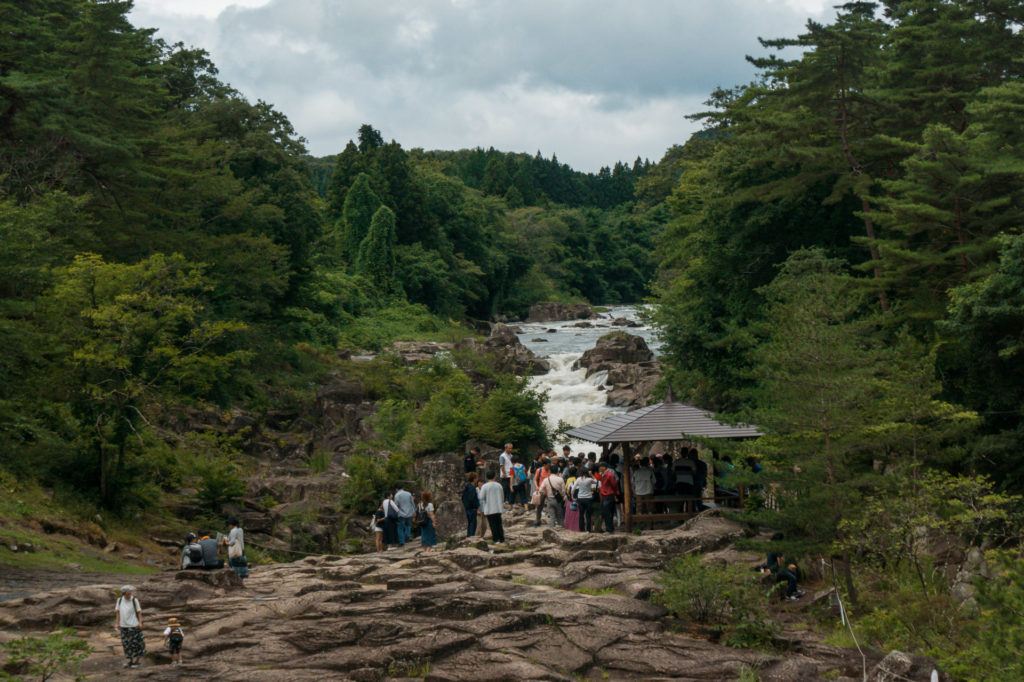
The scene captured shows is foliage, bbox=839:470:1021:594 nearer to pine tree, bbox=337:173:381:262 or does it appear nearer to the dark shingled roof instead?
the dark shingled roof

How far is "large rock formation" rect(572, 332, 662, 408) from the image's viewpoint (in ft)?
146

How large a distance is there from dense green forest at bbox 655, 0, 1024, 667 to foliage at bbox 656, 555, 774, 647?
69.9 inches

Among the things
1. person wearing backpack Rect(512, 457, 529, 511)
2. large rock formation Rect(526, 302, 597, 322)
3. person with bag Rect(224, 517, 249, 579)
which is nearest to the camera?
person with bag Rect(224, 517, 249, 579)

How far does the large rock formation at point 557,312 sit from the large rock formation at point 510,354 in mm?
26269

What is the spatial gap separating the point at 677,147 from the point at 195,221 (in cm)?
5039

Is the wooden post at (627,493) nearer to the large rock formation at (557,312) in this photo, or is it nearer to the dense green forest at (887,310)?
the dense green forest at (887,310)

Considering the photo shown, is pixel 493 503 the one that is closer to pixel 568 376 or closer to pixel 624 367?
pixel 624 367

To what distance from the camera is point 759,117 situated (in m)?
26.4

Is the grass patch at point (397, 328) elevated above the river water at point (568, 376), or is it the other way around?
the grass patch at point (397, 328)

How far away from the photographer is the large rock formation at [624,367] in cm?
4453

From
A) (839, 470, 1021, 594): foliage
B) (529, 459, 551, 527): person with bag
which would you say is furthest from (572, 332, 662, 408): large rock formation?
(839, 470, 1021, 594): foliage

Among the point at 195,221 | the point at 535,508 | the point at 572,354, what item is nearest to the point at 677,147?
the point at 572,354

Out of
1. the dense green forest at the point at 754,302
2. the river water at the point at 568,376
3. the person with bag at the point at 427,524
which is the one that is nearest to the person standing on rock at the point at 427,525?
the person with bag at the point at 427,524

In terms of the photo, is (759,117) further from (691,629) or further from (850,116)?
(691,629)
